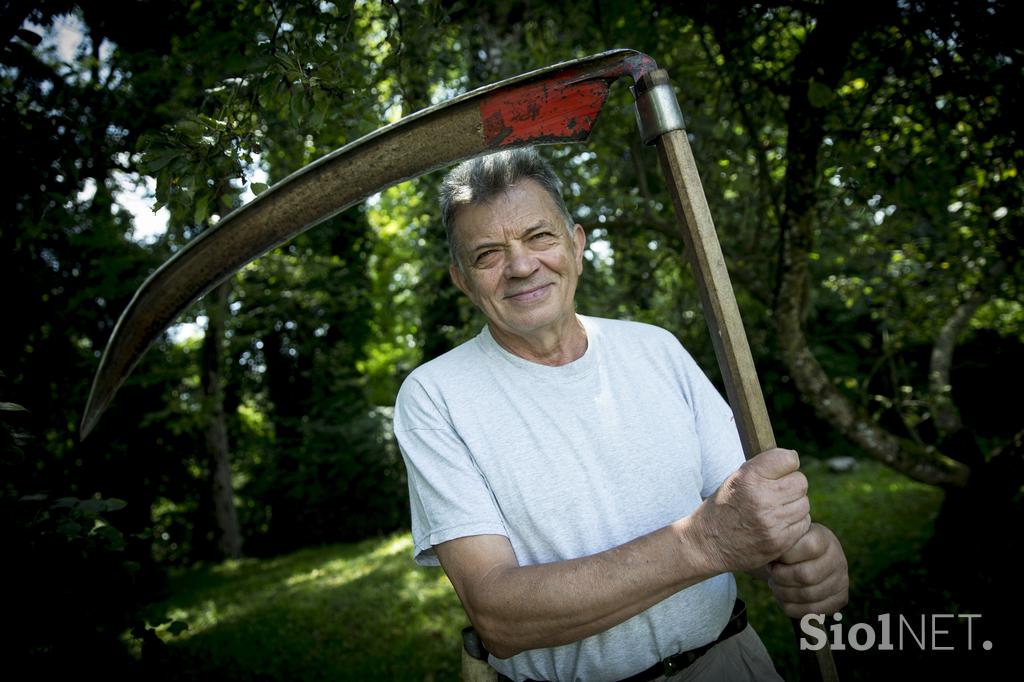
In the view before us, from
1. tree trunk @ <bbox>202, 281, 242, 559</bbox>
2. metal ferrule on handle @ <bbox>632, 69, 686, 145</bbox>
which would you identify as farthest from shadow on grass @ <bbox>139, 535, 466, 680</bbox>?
tree trunk @ <bbox>202, 281, 242, 559</bbox>

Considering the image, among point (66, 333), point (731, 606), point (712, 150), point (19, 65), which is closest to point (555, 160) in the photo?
point (712, 150)

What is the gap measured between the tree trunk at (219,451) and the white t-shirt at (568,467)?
10.4 m

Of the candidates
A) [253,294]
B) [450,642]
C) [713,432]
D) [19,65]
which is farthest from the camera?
[253,294]

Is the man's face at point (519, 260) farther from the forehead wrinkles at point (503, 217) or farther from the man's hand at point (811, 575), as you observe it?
the man's hand at point (811, 575)

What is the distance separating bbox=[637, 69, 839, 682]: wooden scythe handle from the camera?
135 centimetres

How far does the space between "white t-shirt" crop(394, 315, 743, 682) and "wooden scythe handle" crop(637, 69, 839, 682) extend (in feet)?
1.41

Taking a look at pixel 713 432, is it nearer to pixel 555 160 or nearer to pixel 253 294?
pixel 555 160

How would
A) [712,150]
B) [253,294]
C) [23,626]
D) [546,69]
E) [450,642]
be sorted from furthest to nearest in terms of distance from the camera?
[253,294] < [450,642] < [712,150] < [23,626] < [546,69]

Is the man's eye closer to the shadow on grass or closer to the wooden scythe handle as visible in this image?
the wooden scythe handle

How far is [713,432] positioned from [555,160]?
10.8ft

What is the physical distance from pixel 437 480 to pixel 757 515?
28.7 inches

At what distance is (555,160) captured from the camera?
188 inches

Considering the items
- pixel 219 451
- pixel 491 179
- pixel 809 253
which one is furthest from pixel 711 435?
pixel 219 451

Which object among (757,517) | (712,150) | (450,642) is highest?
(712,150)
